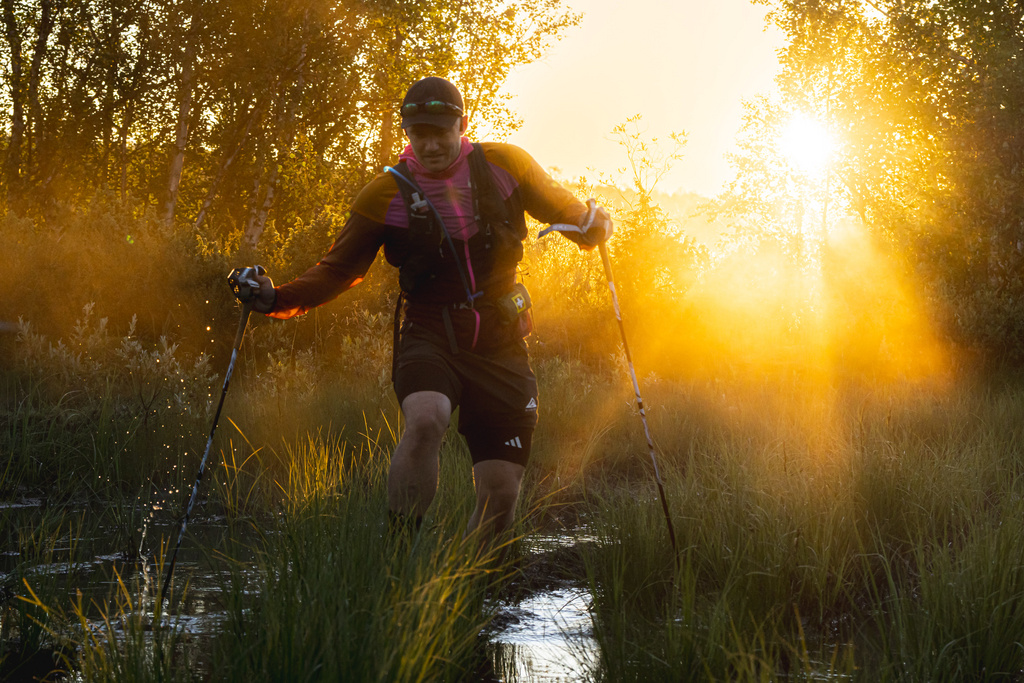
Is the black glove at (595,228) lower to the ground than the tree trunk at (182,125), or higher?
lower

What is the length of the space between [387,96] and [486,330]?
15233 millimetres

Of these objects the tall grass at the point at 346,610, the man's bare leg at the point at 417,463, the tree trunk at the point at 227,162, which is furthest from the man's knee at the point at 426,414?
the tree trunk at the point at 227,162

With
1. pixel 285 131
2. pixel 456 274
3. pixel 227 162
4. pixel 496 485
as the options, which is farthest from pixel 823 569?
pixel 227 162

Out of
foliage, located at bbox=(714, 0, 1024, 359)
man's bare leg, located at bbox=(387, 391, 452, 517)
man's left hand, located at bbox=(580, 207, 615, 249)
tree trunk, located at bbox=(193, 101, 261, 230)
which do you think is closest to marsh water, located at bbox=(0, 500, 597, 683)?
man's bare leg, located at bbox=(387, 391, 452, 517)

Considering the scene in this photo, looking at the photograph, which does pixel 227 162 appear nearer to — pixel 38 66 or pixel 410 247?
pixel 38 66

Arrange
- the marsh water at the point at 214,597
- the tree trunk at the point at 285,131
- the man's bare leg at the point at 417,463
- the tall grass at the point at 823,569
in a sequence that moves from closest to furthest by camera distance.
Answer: the tall grass at the point at 823,569 → the marsh water at the point at 214,597 → the man's bare leg at the point at 417,463 → the tree trunk at the point at 285,131

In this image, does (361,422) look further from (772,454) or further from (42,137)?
(42,137)

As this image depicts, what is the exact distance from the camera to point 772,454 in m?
6.05

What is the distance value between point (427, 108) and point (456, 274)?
745mm

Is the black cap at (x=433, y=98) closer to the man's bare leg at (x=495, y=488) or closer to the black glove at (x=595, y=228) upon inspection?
the black glove at (x=595, y=228)

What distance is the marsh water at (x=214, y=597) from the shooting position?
382cm

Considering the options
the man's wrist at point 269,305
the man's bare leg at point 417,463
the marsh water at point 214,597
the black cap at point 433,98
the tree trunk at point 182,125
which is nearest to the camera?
the marsh water at point 214,597

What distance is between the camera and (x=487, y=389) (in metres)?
4.59

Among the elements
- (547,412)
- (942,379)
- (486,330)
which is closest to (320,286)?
(486,330)
